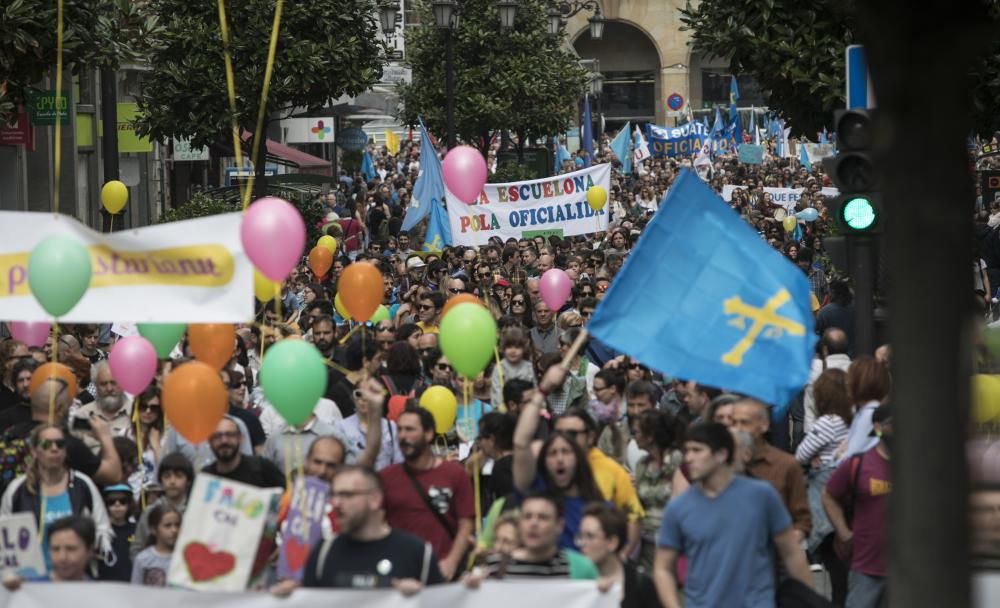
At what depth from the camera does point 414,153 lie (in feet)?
178

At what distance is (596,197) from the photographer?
22625mm

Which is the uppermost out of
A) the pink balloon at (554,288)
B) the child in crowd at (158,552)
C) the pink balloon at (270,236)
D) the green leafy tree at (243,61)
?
the green leafy tree at (243,61)

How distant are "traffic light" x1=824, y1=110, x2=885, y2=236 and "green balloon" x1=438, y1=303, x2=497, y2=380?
2.11m

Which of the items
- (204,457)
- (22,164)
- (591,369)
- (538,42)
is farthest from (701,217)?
(538,42)

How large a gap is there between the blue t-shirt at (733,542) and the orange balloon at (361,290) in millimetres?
5233

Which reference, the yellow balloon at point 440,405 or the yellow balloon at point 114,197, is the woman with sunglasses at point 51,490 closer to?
the yellow balloon at point 440,405

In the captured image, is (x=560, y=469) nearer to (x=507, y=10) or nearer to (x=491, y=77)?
(x=507, y=10)

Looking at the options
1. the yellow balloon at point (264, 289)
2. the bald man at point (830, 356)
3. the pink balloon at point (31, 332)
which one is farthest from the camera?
the pink balloon at point (31, 332)

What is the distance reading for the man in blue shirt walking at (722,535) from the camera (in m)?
7.12

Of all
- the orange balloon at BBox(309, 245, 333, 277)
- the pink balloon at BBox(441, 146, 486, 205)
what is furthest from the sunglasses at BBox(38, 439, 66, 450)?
the orange balloon at BBox(309, 245, 333, 277)

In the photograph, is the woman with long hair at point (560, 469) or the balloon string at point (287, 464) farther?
the balloon string at point (287, 464)

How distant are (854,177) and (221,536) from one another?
4.34 m

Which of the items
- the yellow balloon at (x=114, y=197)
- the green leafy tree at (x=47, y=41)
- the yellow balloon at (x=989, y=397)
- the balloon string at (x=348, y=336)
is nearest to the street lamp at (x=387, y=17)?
the green leafy tree at (x=47, y=41)

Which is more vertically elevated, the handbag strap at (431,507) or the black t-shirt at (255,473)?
the black t-shirt at (255,473)
